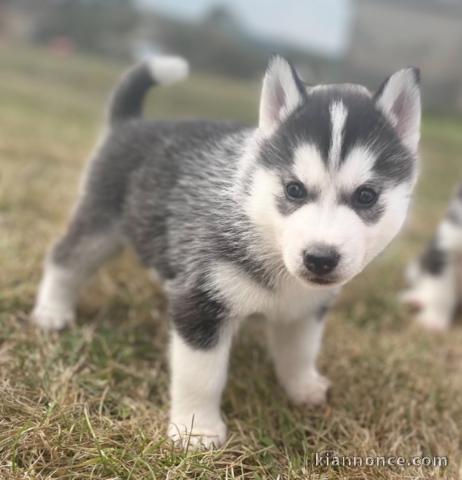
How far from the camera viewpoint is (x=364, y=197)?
8.95ft

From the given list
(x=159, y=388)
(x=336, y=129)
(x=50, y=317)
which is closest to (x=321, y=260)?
(x=336, y=129)

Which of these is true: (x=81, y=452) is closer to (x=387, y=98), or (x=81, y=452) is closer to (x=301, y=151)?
(x=301, y=151)

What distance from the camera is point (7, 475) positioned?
2.55m

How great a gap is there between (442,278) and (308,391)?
2.34 metres

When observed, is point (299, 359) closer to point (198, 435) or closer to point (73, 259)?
point (198, 435)

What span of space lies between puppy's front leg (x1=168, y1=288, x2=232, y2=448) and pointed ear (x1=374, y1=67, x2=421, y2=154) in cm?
121

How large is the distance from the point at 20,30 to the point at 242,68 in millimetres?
7117

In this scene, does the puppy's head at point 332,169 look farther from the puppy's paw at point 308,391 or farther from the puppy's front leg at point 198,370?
the puppy's paw at point 308,391

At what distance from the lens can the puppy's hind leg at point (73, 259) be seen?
13.0 feet

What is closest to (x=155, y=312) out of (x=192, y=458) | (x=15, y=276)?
(x=15, y=276)

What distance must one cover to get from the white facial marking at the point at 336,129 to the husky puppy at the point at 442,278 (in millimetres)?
2852

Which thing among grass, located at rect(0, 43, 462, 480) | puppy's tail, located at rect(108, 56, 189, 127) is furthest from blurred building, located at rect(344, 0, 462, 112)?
puppy's tail, located at rect(108, 56, 189, 127)

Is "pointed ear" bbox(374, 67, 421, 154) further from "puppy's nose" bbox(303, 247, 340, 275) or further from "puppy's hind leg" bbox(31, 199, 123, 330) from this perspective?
"puppy's hind leg" bbox(31, 199, 123, 330)

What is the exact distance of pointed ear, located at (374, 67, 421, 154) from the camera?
2844 mm
